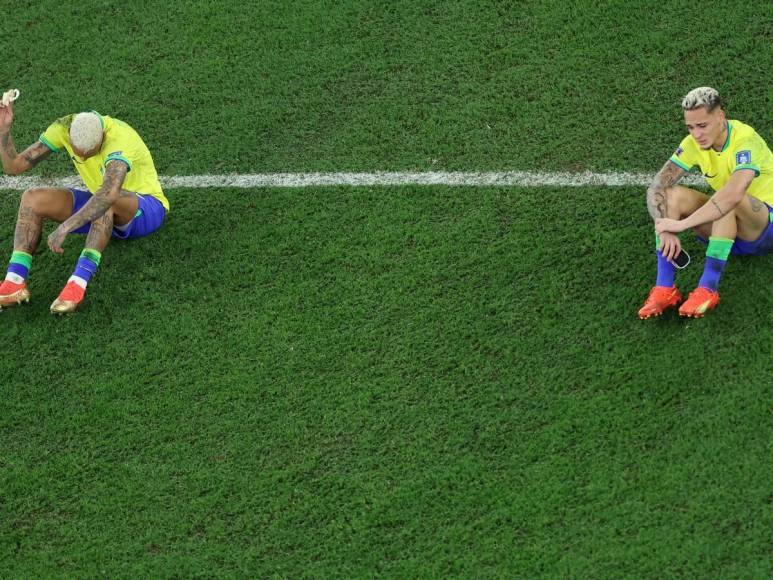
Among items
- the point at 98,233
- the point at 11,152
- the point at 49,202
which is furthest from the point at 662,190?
the point at 11,152

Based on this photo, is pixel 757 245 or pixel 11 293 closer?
pixel 757 245

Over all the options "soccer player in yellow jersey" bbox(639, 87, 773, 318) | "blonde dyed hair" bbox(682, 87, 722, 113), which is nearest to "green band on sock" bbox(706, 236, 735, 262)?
"soccer player in yellow jersey" bbox(639, 87, 773, 318)

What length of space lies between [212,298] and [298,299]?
1.81 ft

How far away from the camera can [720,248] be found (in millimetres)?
5930

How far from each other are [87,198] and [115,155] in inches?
17.3

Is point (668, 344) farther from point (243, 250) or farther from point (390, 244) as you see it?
point (243, 250)

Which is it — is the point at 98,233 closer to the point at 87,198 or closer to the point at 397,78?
the point at 87,198

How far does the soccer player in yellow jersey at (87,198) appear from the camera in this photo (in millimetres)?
6668

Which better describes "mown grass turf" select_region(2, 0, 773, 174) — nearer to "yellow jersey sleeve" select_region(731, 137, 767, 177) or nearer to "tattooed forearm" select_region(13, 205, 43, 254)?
"tattooed forearm" select_region(13, 205, 43, 254)

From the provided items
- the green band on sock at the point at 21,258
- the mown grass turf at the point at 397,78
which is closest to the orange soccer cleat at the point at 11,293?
the green band on sock at the point at 21,258

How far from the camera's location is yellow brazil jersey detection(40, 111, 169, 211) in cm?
684

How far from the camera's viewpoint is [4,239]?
740cm

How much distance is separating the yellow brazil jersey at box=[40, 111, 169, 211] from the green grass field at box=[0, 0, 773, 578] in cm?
39

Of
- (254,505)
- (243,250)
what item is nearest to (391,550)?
(254,505)
